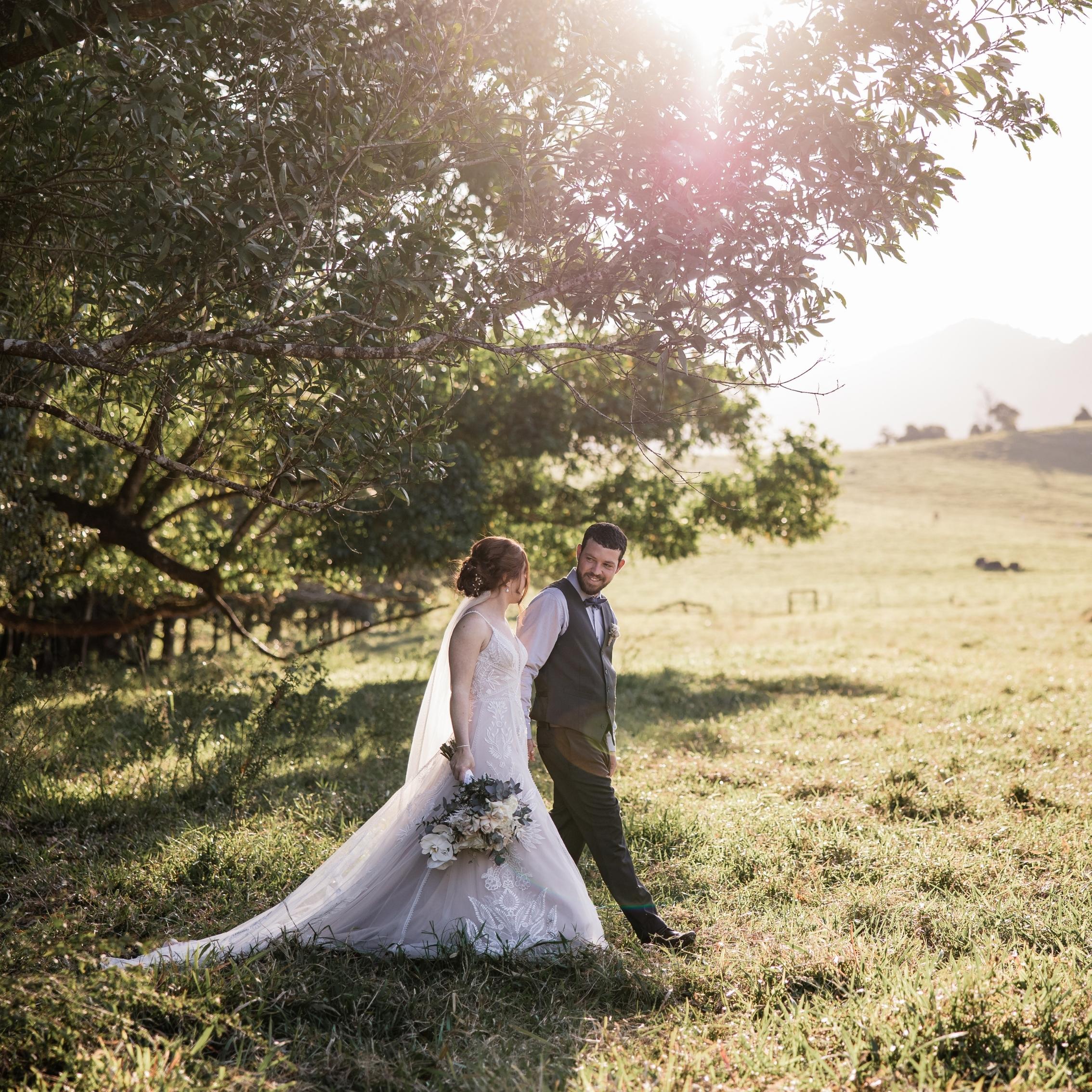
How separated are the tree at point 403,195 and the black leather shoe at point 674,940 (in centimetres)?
278

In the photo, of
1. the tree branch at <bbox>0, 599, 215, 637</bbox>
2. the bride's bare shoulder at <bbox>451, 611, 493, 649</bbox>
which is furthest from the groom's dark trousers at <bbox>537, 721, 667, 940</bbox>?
the tree branch at <bbox>0, 599, 215, 637</bbox>

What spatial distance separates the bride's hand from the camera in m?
5.01

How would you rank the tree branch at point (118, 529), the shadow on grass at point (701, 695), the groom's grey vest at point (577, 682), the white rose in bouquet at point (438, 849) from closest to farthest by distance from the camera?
the white rose in bouquet at point (438, 849)
the groom's grey vest at point (577, 682)
the shadow on grass at point (701, 695)
the tree branch at point (118, 529)

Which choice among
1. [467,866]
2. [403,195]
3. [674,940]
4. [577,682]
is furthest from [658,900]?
[403,195]

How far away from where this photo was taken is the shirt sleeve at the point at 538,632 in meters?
5.32

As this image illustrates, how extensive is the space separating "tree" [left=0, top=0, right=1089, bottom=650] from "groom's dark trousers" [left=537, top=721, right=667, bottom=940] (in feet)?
6.09

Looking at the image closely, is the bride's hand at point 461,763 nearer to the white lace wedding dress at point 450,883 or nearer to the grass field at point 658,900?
the white lace wedding dress at point 450,883

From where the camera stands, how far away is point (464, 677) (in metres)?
5.06

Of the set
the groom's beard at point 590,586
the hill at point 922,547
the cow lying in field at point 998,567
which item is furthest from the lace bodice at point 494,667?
the cow lying in field at point 998,567

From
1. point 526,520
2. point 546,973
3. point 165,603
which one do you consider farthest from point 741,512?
point 546,973

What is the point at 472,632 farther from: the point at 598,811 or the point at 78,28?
the point at 78,28

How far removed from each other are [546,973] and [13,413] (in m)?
8.01

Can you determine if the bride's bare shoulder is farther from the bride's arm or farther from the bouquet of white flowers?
the bouquet of white flowers

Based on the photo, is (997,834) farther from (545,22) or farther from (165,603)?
(165,603)
